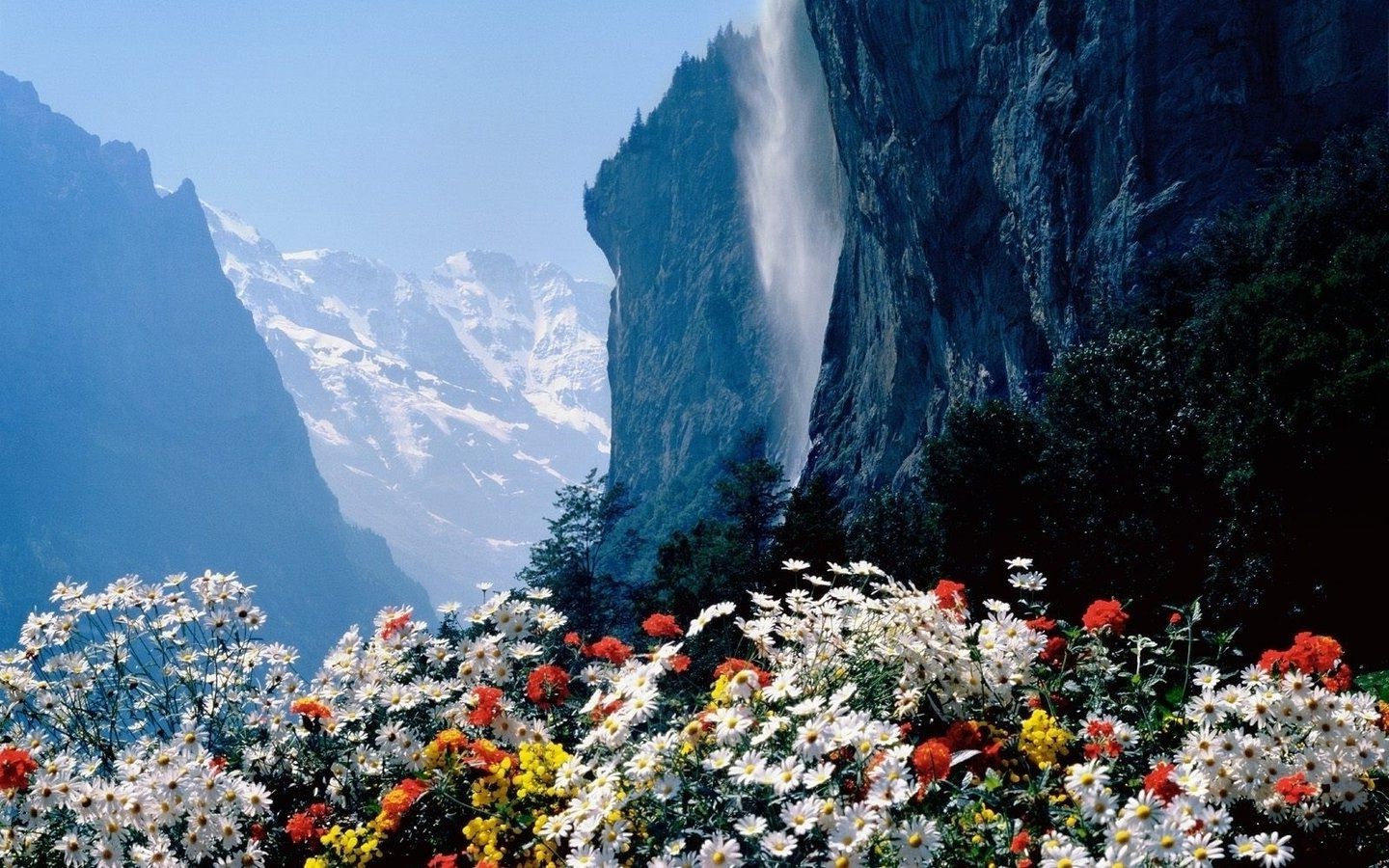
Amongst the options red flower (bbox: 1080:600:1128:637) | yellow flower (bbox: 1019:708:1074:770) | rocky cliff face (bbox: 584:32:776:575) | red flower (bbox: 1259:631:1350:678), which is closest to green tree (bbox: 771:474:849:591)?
red flower (bbox: 1080:600:1128:637)

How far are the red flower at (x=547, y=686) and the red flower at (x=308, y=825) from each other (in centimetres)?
110

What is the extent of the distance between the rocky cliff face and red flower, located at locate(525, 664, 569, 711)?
300 feet

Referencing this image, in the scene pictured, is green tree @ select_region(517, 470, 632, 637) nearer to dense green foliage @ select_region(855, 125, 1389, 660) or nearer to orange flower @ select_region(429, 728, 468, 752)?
dense green foliage @ select_region(855, 125, 1389, 660)

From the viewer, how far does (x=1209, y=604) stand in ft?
60.3

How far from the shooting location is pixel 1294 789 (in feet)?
10.8

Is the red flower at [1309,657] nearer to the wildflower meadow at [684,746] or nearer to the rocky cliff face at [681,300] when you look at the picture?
the wildflower meadow at [684,746]

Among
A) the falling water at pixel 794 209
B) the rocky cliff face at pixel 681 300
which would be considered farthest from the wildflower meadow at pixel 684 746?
the rocky cliff face at pixel 681 300

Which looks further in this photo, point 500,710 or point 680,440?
point 680,440

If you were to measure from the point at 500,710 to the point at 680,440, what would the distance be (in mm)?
109081

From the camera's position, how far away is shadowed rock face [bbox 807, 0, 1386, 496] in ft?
103

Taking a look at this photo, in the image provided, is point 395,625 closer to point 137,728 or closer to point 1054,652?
point 137,728

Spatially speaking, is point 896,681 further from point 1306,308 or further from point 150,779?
point 1306,308

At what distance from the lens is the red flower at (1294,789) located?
10.8 ft

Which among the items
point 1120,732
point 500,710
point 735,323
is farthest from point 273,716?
point 735,323
